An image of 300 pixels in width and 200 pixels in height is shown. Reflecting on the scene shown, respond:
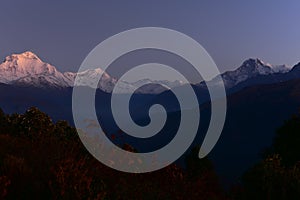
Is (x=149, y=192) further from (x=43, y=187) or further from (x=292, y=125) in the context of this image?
(x=292, y=125)

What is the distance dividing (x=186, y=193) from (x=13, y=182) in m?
4.62

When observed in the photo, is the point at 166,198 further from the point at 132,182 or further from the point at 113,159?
the point at 113,159

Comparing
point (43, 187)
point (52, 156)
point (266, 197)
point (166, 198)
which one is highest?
point (52, 156)

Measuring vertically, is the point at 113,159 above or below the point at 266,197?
above

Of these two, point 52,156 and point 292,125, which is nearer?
point 52,156

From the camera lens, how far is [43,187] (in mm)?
10484

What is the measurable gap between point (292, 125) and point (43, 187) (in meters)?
42.1

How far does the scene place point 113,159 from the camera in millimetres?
13234

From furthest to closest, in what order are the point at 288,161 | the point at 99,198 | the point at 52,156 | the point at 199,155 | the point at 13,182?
the point at 199,155 → the point at 288,161 → the point at 52,156 → the point at 13,182 → the point at 99,198

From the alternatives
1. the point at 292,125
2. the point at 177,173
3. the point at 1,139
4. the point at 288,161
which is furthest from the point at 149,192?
the point at 292,125

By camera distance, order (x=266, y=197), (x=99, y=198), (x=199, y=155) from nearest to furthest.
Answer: (x=99, y=198), (x=266, y=197), (x=199, y=155)

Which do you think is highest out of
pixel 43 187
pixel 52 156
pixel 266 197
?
pixel 52 156

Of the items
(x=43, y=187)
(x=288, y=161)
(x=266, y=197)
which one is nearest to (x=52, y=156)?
(x=43, y=187)

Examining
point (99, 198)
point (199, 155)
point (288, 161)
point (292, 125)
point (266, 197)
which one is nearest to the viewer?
point (99, 198)
